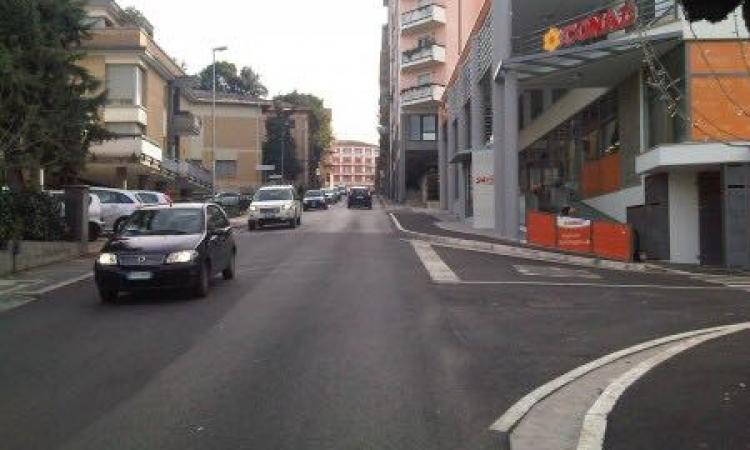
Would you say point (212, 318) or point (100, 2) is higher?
point (100, 2)

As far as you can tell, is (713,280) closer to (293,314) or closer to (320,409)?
(293,314)

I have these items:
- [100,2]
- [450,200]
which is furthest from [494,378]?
[100,2]

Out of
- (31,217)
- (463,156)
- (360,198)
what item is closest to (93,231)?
(31,217)

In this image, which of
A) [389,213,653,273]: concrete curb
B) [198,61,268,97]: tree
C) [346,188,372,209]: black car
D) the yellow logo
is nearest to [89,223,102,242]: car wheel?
[389,213,653,273]: concrete curb

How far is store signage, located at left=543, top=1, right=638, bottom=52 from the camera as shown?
2448 centimetres

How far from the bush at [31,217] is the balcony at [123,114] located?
2505 centimetres

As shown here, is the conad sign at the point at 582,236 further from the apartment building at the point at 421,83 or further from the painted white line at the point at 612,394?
the apartment building at the point at 421,83

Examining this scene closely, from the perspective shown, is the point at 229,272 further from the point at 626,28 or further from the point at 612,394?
the point at 626,28

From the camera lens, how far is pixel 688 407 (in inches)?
287

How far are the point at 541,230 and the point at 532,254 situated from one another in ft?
9.46

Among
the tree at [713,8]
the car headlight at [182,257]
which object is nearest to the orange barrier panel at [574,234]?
the car headlight at [182,257]

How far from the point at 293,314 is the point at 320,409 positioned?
17.5ft

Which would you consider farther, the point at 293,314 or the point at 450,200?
the point at 450,200

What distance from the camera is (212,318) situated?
12.3 m
